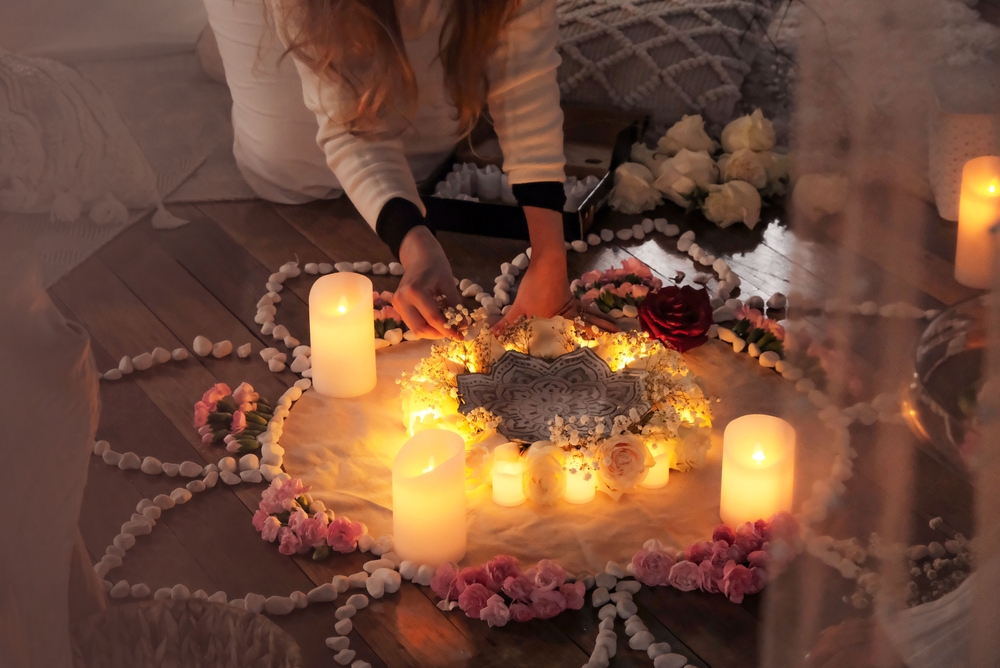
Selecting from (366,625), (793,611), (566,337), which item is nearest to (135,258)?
(566,337)

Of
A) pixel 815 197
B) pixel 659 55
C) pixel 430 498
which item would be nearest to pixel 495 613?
pixel 430 498

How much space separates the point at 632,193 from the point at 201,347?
835mm

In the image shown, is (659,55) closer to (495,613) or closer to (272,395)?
(272,395)

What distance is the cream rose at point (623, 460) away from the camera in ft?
4.29

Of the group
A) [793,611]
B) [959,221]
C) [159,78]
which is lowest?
[159,78]

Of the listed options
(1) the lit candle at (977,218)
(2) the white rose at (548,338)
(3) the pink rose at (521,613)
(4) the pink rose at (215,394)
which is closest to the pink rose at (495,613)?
(3) the pink rose at (521,613)

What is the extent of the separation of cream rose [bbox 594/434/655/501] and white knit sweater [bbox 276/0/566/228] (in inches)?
20.4

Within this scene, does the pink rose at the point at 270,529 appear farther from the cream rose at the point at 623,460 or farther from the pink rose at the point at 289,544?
the cream rose at the point at 623,460

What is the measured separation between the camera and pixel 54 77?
4.57 ft

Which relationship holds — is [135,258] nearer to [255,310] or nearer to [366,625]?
[255,310]

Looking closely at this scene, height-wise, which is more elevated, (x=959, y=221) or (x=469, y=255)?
(x=959, y=221)

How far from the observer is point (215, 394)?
1.51 m

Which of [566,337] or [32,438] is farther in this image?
[566,337]

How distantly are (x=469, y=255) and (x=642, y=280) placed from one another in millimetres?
315
